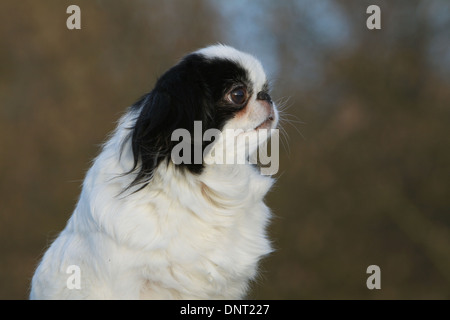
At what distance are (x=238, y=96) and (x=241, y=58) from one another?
0.88 ft

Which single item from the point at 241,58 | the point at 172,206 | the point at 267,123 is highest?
the point at 241,58

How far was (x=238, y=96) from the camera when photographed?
361 centimetres

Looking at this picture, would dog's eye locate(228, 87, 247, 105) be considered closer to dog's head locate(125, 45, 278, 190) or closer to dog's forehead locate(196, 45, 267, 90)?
dog's head locate(125, 45, 278, 190)

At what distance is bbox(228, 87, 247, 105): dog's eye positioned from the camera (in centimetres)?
358

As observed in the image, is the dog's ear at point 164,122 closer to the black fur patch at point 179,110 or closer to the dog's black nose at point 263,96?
the black fur patch at point 179,110

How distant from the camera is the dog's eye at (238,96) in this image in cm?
358

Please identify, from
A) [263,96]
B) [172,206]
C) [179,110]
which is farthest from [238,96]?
[172,206]

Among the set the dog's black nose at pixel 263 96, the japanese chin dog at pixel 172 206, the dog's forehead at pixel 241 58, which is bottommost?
the japanese chin dog at pixel 172 206

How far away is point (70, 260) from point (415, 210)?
28.8ft

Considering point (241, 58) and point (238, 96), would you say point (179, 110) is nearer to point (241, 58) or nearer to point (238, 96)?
point (238, 96)

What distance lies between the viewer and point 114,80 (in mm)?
11180

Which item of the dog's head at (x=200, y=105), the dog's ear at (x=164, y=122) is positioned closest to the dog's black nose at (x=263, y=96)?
the dog's head at (x=200, y=105)

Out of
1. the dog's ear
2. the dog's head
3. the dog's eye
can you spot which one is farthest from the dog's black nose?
the dog's ear
